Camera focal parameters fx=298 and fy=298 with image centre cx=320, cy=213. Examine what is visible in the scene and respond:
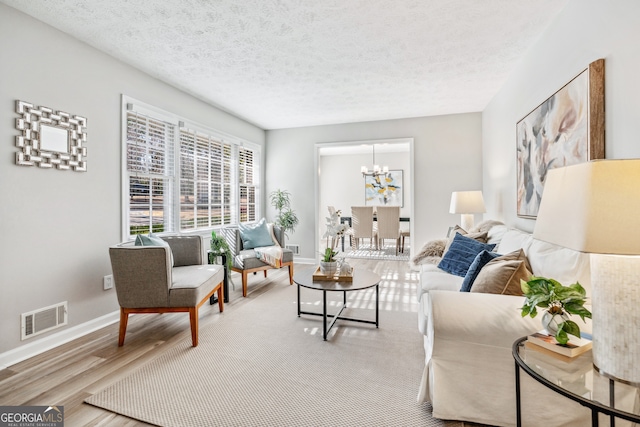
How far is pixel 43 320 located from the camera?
2.32 metres

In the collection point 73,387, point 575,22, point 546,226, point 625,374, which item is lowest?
point 73,387

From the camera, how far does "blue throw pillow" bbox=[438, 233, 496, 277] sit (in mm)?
2660

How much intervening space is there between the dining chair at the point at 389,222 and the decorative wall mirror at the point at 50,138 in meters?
5.00

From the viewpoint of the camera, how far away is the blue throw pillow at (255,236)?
416 cm

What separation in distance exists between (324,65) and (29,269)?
308 centimetres

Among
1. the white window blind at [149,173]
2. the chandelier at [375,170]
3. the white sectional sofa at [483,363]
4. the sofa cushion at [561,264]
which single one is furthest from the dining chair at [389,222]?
the white sectional sofa at [483,363]

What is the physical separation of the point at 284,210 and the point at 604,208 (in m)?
5.05

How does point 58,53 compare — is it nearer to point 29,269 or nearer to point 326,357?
point 29,269

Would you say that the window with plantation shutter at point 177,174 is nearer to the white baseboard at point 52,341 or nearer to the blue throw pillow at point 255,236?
the blue throw pillow at point 255,236

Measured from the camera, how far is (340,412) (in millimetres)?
1598

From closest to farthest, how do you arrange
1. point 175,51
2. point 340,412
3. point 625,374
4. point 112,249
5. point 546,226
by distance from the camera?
point 625,374 → point 546,226 → point 340,412 → point 112,249 → point 175,51

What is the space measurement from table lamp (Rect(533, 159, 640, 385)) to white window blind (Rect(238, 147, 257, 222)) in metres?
4.69

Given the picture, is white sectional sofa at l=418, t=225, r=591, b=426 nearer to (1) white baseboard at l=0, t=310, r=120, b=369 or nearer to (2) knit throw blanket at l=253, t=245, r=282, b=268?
(2) knit throw blanket at l=253, t=245, r=282, b=268

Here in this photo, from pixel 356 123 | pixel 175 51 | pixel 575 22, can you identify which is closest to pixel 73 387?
pixel 175 51
